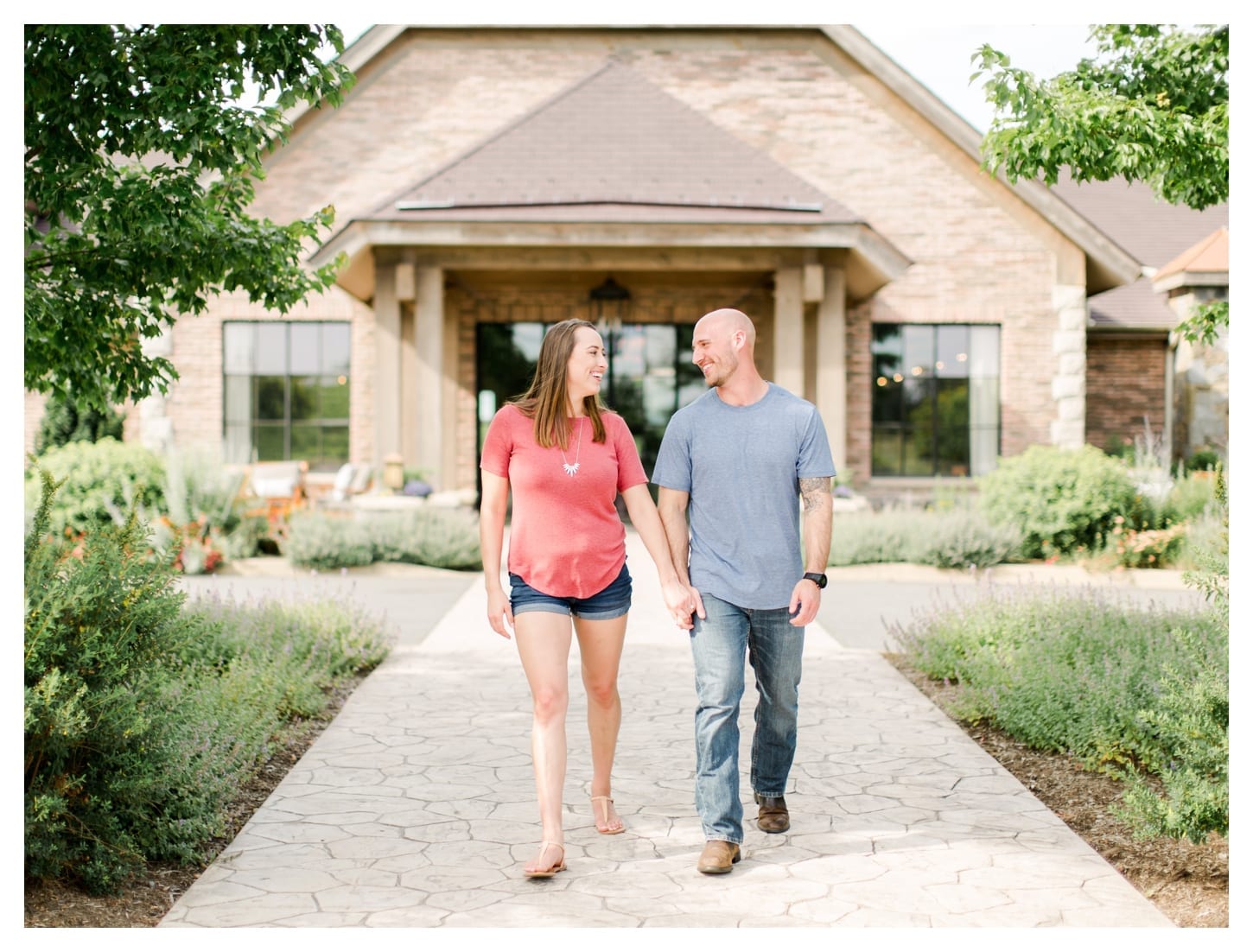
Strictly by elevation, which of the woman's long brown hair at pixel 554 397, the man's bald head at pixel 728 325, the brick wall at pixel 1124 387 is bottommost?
the woman's long brown hair at pixel 554 397

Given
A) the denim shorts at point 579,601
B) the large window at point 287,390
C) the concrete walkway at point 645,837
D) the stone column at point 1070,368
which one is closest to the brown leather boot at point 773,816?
the concrete walkway at point 645,837

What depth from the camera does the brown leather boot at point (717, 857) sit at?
4203 mm

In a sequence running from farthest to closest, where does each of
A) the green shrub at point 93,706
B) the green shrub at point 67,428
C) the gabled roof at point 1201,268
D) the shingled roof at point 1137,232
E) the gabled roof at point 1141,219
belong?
the gabled roof at point 1141,219
the shingled roof at point 1137,232
the gabled roof at point 1201,268
the green shrub at point 67,428
the green shrub at point 93,706

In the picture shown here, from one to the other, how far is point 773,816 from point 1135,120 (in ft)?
13.3

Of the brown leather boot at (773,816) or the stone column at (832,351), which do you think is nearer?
the brown leather boot at (773,816)

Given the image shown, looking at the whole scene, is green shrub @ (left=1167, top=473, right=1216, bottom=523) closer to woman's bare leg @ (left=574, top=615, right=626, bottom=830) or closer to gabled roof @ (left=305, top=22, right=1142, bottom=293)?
gabled roof @ (left=305, top=22, right=1142, bottom=293)

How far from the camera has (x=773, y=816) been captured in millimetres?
4738

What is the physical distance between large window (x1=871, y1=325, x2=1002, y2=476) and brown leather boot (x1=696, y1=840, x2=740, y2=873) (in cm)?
1442

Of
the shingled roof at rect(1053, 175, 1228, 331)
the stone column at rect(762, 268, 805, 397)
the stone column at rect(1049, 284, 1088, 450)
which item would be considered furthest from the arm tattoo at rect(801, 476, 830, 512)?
the shingled roof at rect(1053, 175, 1228, 331)

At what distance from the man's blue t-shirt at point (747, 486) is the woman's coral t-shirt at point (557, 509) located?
0.78ft

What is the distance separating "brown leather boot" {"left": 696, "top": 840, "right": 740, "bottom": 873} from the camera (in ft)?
13.8

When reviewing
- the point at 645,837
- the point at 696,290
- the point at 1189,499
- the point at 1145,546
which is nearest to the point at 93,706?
the point at 645,837

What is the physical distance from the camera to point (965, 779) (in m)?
5.49

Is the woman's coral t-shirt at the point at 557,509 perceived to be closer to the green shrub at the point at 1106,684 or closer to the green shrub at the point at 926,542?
the green shrub at the point at 1106,684
